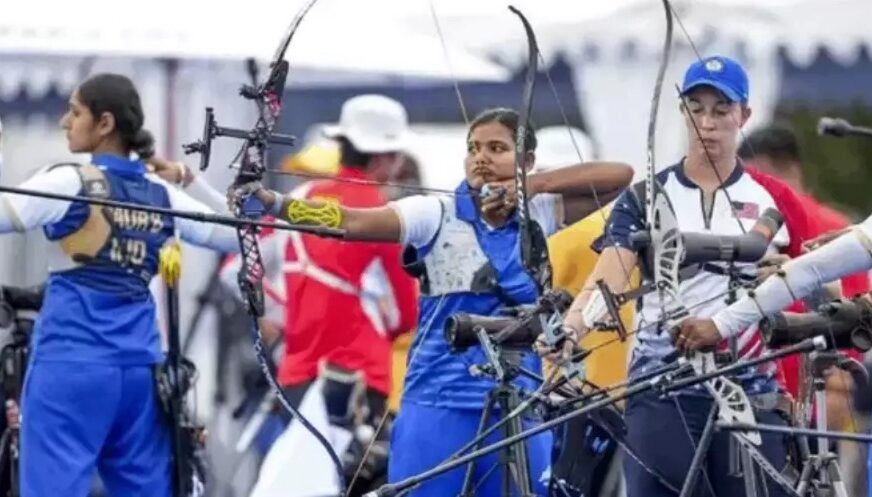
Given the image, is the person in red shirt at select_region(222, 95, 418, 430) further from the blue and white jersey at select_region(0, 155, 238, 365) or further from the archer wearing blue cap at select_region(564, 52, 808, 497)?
the archer wearing blue cap at select_region(564, 52, 808, 497)

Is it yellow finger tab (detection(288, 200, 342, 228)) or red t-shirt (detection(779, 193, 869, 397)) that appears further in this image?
red t-shirt (detection(779, 193, 869, 397))

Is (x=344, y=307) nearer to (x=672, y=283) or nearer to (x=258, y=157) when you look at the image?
(x=258, y=157)

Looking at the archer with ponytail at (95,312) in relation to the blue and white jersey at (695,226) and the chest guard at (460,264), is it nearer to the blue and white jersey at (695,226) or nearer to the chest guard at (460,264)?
the chest guard at (460,264)

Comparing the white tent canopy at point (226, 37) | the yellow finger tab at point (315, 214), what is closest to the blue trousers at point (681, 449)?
the yellow finger tab at point (315, 214)

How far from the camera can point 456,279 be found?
26.9 feet

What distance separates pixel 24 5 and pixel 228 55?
39.5 inches

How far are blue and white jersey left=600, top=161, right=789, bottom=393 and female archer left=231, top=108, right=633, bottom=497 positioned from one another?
0.36 metres

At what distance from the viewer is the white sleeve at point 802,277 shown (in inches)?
280

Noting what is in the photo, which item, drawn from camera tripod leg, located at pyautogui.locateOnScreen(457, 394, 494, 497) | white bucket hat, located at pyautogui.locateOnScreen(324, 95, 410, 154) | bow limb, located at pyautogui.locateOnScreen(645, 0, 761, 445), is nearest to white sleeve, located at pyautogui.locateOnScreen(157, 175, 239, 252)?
camera tripod leg, located at pyautogui.locateOnScreen(457, 394, 494, 497)

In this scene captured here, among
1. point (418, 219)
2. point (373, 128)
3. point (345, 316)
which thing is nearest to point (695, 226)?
point (418, 219)

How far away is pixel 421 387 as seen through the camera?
8.27 meters

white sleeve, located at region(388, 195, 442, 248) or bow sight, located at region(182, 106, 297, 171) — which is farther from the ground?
bow sight, located at region(182, 106, 297, 171)

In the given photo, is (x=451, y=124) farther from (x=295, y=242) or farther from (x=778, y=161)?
(x=778, y=161)

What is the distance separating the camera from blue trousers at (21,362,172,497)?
9.23 m
